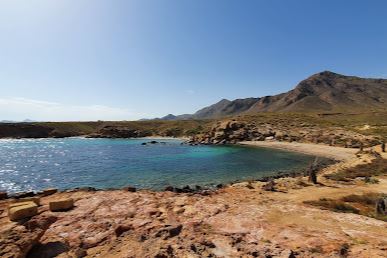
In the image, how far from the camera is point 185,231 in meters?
15.1

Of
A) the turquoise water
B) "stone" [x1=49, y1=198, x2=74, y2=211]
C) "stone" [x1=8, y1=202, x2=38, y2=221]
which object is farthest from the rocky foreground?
the turquoise water

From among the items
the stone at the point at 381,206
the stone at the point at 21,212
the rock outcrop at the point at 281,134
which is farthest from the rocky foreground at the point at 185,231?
the rock outcrop at the point at 281,134

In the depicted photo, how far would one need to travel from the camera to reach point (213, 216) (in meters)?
17.7

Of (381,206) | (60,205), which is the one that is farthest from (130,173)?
(381,206)

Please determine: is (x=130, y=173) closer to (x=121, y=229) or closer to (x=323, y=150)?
(x=121, y=229)

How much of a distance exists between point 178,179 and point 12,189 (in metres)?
23.1

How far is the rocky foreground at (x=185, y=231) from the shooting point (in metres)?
12.6

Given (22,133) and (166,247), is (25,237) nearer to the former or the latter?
(166,247)

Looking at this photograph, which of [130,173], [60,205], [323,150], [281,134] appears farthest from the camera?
[281,134]

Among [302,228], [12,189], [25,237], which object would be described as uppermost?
[25,237]

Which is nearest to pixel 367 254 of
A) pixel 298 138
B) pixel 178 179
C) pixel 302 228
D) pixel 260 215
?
pixel 302 228

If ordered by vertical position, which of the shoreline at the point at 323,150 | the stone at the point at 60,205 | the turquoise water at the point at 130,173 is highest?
the stone at the point at 60,205

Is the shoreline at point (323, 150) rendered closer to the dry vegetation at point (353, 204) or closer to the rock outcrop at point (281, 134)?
the rock outcrop at point (281, 134)

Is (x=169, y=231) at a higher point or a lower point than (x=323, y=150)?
higher
